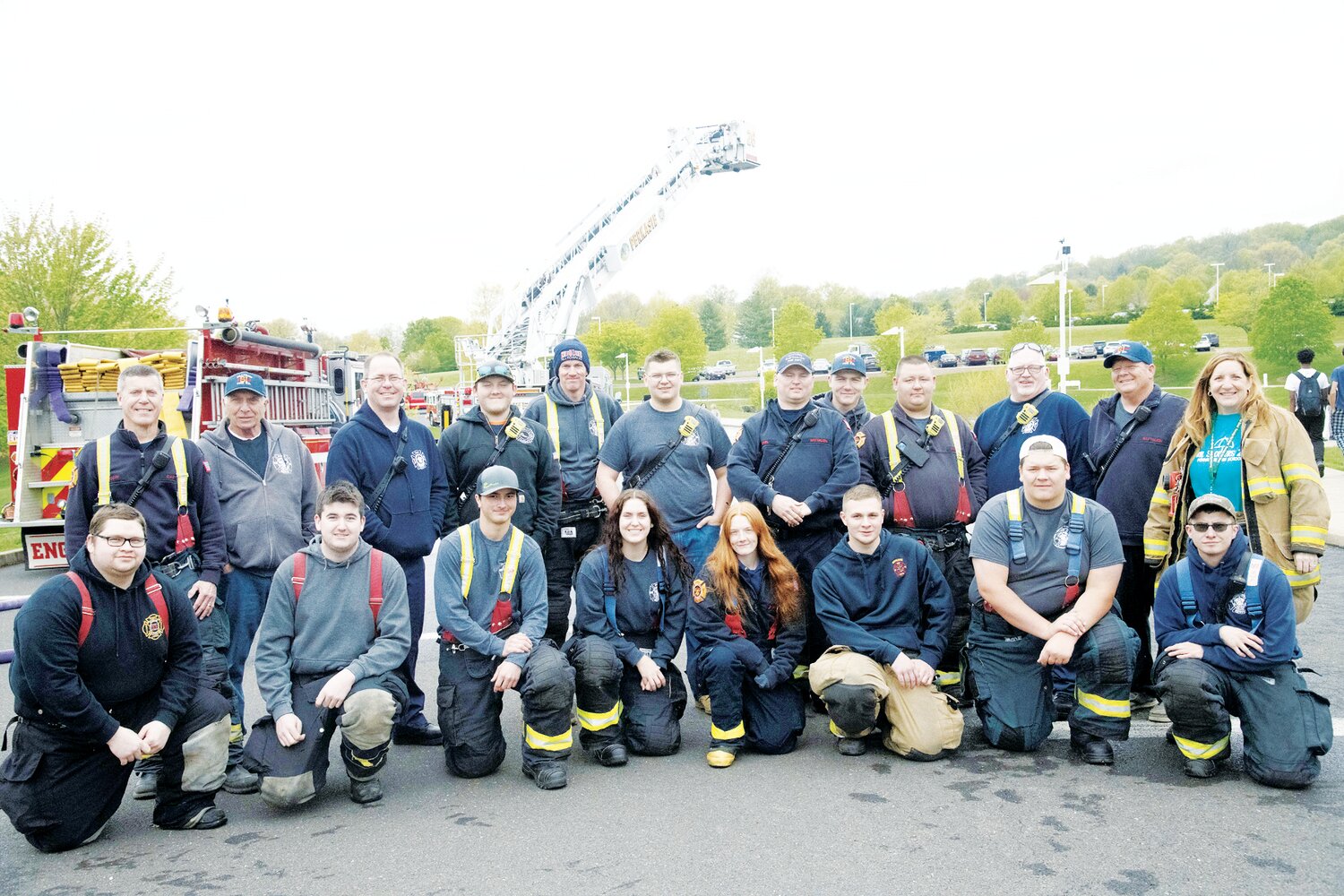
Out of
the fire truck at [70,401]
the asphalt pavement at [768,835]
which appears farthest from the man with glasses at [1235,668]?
the fire truck at [70,401]

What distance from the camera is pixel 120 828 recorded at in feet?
13.4

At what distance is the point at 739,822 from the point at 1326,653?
14.6 ft

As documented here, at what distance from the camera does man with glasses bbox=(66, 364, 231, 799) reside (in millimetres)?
4516

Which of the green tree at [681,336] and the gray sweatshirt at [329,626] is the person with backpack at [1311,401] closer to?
the gray sweatshirt at [329,626]

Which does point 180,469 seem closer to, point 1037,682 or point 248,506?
point 248,506

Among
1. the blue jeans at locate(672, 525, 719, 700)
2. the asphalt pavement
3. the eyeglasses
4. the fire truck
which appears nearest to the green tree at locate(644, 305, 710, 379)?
the fire truck

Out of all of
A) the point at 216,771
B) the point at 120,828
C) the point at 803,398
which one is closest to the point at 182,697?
the point at 216,771

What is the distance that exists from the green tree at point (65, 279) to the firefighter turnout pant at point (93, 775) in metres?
16.8

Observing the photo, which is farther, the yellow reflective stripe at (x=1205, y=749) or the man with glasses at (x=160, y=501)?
the man with glasses at (x=160, y=501)

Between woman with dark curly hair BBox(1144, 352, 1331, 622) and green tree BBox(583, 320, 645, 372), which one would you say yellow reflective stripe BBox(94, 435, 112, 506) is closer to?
woman with dark curly hair BBox(1144, 352, 1331, 622)

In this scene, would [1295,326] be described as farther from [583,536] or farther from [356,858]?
[356,858]

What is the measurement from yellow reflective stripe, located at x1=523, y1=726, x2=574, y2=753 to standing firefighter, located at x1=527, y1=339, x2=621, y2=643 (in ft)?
4.14

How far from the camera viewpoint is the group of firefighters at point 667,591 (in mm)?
4086

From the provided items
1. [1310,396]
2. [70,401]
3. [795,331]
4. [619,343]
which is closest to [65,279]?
[70,401]
